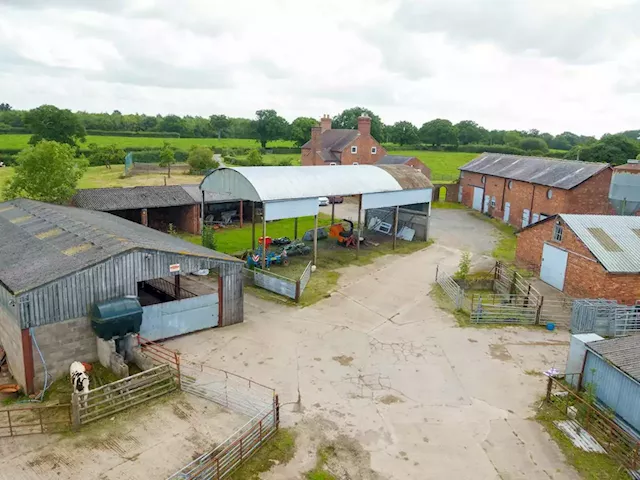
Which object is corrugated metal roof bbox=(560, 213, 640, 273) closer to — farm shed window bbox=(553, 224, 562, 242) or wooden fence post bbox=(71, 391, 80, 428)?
farm shed window bbox=(553, 224, 562, 242)

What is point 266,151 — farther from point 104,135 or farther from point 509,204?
point 509,204

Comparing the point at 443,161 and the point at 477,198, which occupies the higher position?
the point at 443,161

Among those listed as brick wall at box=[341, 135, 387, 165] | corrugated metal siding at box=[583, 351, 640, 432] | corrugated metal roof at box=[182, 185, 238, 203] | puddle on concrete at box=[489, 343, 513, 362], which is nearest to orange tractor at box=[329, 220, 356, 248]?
corrugated metal roof at box=[182, 185, 238, 203]

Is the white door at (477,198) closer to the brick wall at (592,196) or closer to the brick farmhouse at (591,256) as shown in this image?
the brick wall at (592,196)

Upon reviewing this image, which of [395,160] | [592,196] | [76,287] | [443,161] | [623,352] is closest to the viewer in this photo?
[623,352]

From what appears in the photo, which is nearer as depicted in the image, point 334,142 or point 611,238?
point 611,238

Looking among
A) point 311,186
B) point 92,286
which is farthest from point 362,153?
point 92,286

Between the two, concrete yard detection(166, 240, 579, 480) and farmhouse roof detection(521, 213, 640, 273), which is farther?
farmhouse roof detection(521, 213, 640, 273)

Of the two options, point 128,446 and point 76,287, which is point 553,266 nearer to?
point 128,446
